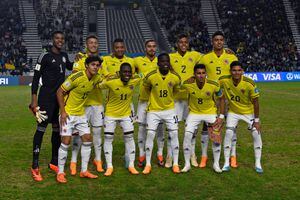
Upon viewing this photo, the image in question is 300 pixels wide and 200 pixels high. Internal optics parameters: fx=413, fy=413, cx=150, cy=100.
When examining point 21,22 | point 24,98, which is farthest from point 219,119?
point 21,22

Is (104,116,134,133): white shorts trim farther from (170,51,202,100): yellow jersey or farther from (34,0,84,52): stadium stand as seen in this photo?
(34,0,84,52): stadium stand

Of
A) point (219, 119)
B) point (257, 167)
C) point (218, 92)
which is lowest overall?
point (257, 167)

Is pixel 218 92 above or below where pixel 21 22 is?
below

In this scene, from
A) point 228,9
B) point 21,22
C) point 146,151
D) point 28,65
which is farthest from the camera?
point 228,9

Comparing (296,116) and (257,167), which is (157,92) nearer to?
(257,167)

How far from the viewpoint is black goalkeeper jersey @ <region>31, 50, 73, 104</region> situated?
776 centimetres

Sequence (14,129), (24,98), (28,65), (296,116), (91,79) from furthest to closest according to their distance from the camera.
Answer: (28,65) < (24,98) < (296,116) < (14,129) < (91,79)

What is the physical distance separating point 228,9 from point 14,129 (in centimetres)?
3802

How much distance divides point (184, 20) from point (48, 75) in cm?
3893

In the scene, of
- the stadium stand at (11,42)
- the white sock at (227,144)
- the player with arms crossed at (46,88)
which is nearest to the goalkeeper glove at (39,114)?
the player with arms crossed at (46,88)

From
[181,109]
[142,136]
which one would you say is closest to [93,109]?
[142,136]

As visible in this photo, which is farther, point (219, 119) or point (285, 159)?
point (285, 159)

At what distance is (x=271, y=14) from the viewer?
45.5 metres

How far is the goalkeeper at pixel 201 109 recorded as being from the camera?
26.3ft
